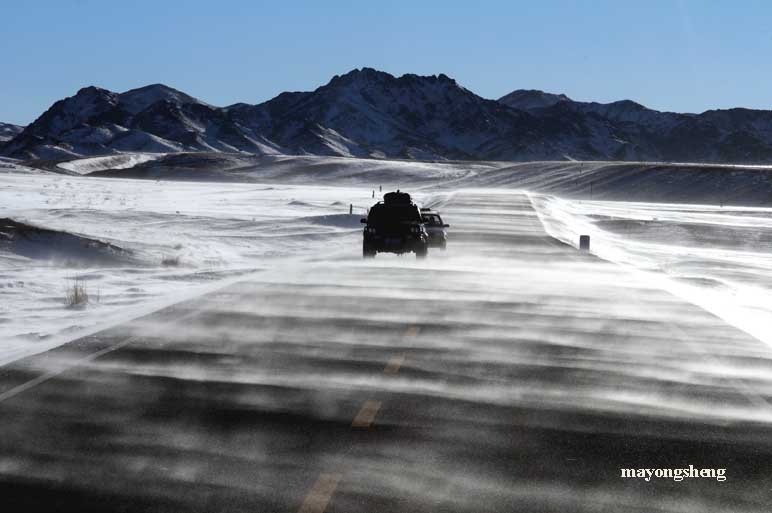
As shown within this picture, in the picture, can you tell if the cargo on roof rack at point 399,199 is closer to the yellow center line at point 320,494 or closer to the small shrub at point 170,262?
the small shrub at point 170,262

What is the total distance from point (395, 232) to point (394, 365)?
1623cm

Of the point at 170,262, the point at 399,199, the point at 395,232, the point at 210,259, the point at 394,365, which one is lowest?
the point at 210,259

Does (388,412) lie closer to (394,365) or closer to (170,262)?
(394,365)

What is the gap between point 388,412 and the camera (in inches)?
345

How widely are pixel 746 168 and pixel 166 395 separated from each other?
6067 inches

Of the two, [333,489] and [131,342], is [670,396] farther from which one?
[131,342]

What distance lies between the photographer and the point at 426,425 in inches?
328

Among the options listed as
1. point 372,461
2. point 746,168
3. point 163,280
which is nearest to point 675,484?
point 372,461

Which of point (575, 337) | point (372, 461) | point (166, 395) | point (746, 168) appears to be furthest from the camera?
point (746, 168)

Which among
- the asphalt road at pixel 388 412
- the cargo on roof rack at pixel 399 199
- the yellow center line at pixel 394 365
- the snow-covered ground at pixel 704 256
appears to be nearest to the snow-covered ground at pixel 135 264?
the asphalt road at pixel 388 412

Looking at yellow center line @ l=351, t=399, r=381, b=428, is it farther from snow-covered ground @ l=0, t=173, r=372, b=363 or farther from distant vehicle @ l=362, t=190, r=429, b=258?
distant vehicle @ l=362, t=190, r=429, b=258

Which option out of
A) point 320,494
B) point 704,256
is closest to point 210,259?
point 320,494

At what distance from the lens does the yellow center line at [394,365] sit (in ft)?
35.1

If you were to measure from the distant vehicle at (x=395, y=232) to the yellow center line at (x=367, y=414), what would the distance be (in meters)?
18.0
